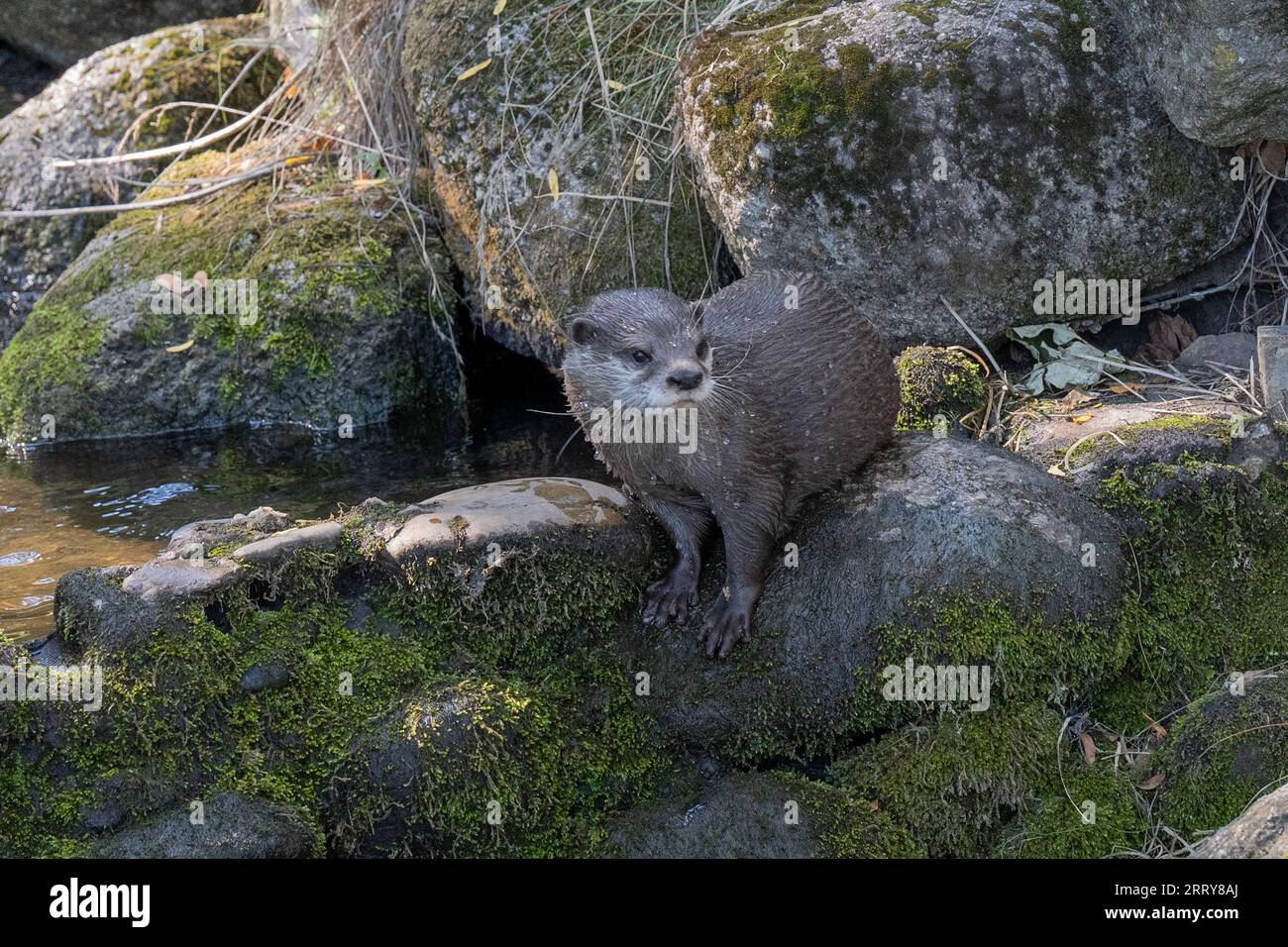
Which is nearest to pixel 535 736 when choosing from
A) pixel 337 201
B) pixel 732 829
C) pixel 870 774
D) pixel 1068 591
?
pixel 732 829

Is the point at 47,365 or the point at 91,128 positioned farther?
the point at 91,128

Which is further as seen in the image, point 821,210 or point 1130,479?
point 821,210

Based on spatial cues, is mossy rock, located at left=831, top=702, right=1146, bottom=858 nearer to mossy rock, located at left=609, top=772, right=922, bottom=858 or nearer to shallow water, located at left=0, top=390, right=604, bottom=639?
mossy rock, located at left=609, top=772, right=922, bottom=858

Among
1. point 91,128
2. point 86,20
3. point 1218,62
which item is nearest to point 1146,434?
point 1218,62

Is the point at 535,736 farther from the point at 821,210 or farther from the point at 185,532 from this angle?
the point at 821,210

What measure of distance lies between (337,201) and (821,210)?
3.15m

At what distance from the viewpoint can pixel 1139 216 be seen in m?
5.25

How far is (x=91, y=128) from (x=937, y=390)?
231 inches

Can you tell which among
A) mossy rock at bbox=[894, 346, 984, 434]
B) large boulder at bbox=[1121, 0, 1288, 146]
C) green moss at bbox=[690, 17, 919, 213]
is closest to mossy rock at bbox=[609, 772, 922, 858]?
mossy rock at bbox=[894, 346, 984, 434]

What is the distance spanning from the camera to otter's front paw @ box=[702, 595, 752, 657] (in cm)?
415

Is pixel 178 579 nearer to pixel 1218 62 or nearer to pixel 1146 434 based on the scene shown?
pixel 1146 434

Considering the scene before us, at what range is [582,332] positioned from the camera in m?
4.10

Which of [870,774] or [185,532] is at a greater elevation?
[185,532]

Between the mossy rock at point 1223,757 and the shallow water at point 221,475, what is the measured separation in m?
2.66
